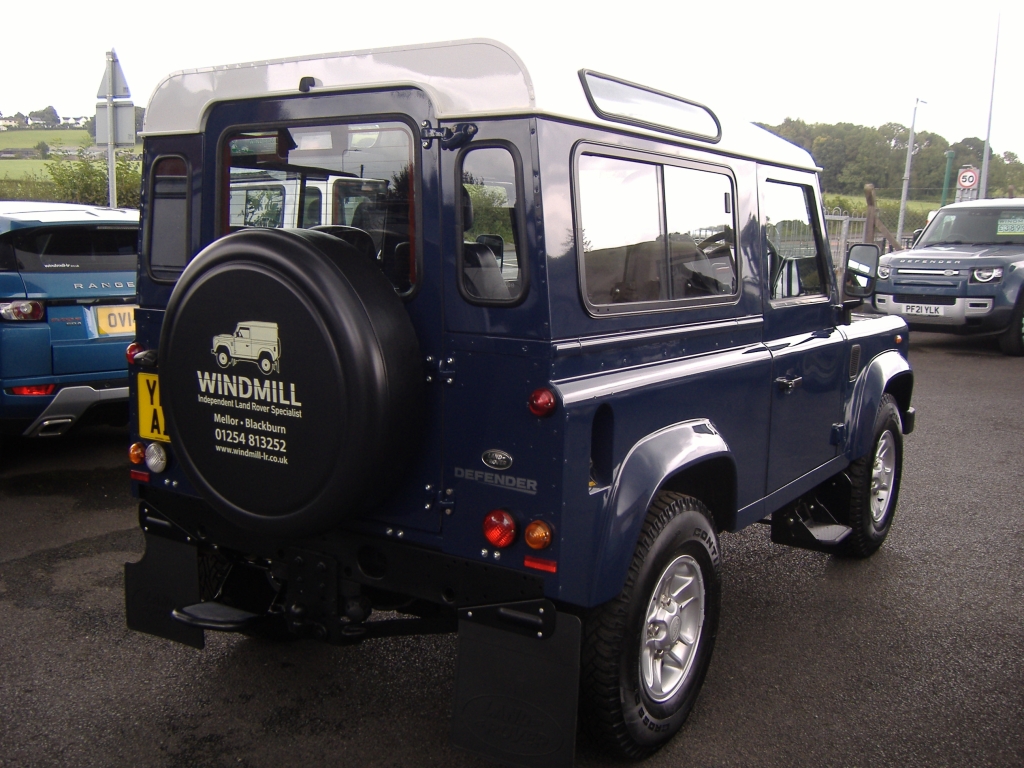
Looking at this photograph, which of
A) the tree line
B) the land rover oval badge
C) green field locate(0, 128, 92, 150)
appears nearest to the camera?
the land rover oval badge

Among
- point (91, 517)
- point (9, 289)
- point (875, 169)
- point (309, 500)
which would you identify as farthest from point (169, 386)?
point (875, 169)

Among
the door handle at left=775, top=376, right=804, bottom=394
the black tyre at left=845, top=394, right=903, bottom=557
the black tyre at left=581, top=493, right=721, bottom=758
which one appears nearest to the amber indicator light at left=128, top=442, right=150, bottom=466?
the black tyre at left=581, top=493, right=721, bottom=758

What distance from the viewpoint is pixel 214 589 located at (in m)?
3.50

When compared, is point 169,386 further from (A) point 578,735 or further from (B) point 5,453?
(B) point 5,453

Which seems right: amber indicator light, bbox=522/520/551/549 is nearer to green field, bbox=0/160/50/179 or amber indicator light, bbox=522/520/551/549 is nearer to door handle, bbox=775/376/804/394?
door handle, bbox=775/376/804/394

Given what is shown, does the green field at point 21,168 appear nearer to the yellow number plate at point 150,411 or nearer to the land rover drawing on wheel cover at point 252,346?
the yellow number plate at point 150,411

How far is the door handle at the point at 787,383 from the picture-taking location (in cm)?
372

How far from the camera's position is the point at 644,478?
9.04 feet

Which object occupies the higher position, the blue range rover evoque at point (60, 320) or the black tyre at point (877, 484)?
the blue range rover evoque at point (60, 320)

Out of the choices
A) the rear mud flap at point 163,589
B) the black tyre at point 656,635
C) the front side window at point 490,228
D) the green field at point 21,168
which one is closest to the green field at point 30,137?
the green field at point 21,168

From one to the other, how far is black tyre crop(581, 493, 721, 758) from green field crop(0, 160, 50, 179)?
16377mm

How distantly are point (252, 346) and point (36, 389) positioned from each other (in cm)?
360

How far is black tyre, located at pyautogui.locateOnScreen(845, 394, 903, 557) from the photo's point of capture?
469cm

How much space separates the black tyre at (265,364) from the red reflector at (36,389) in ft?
11.8
